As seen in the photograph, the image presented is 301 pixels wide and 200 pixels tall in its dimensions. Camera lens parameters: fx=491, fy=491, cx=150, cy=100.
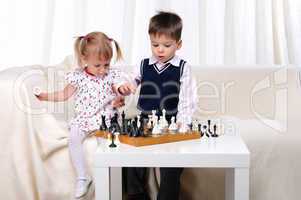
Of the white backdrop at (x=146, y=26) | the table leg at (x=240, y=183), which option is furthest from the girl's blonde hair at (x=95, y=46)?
the white backdrop at (x=146, y=26)

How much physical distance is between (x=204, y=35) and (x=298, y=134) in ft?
2.90

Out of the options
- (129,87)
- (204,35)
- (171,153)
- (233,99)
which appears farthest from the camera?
(204,35)

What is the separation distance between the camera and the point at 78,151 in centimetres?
144

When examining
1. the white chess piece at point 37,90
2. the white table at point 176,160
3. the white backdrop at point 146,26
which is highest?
the white backdrop at point 146,26

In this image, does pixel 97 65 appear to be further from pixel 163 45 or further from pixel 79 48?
pixel 163 45

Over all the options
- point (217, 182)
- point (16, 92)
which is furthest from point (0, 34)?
point (217, 182)

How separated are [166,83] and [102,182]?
1.42 ft

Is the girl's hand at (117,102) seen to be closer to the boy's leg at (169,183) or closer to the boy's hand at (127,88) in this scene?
the boy's hand at (127,88)

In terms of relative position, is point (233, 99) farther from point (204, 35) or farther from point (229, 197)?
point (229, 197)

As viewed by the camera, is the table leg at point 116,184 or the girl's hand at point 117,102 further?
the girl's hand at point 117,102

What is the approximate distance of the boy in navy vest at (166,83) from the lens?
145cm

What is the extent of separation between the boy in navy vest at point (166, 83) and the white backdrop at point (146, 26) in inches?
31.2

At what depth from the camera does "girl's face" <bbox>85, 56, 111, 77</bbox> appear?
148 cm

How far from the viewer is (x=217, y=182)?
154 centimetres
